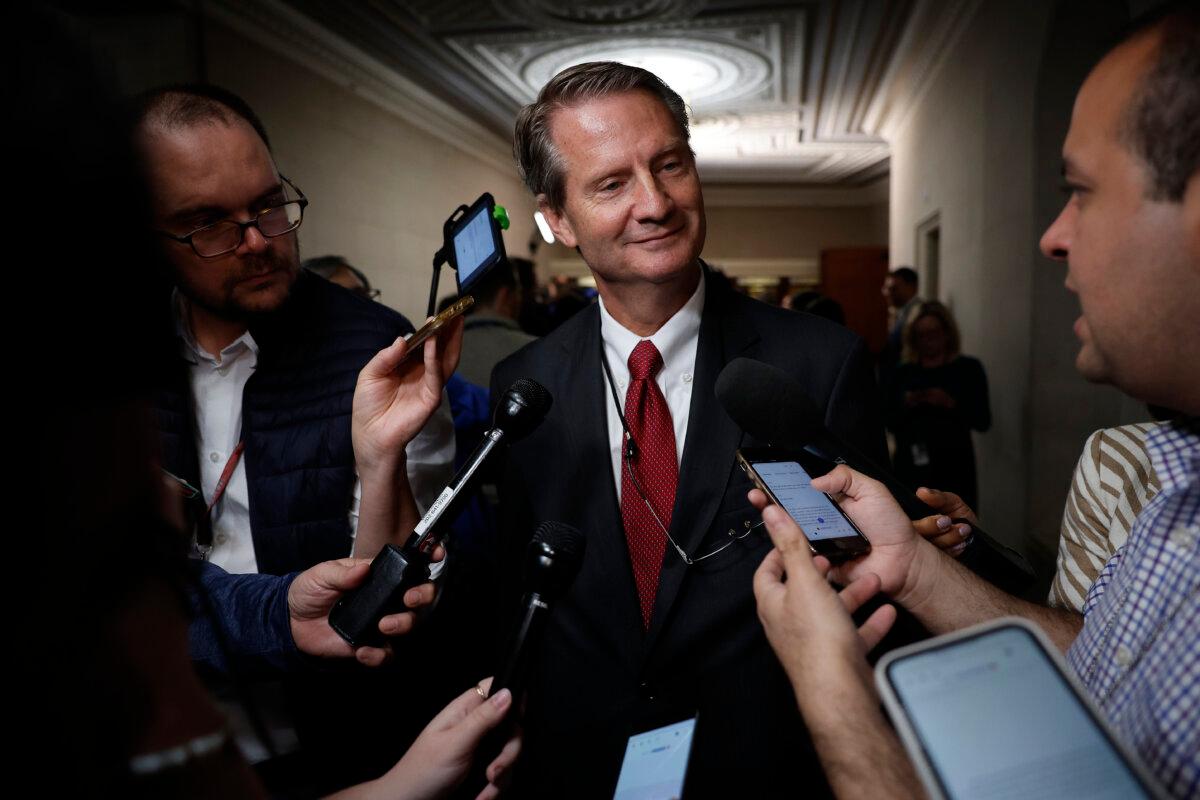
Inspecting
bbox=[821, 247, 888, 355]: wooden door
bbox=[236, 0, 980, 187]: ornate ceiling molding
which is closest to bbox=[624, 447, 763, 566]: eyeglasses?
bbox=[236, 0, 980, 187]: ornate ceiling molding

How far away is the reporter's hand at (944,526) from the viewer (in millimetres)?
1075

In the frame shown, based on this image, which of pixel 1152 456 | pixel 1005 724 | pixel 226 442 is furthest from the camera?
pixel 226 442

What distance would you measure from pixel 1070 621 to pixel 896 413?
123 inches

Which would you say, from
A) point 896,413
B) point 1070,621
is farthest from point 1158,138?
point 896,413

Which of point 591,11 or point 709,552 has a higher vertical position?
point 591,11

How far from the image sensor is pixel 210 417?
4.58ft

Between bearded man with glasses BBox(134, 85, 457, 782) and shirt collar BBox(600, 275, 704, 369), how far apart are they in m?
0.43

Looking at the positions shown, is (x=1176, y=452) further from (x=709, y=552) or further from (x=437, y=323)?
(x=437, y=323)

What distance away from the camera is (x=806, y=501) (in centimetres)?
104

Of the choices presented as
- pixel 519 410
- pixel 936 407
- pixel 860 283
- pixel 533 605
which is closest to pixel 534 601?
pixel 533 605

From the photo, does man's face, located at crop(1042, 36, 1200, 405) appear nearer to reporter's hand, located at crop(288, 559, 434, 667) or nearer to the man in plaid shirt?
the man in plaid shirt

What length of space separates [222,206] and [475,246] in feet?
1.43

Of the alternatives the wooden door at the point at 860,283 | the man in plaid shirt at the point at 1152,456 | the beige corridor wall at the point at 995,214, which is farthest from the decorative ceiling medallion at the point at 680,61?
the man in plaid shirt at the point at 1152,456

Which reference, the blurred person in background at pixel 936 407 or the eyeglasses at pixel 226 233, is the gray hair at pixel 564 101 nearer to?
the eyeglasses at pixel 226 233
